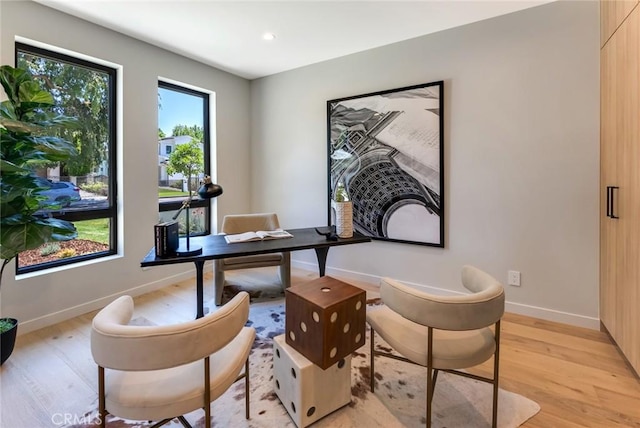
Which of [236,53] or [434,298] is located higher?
[236,53]

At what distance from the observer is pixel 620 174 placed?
6.67ft

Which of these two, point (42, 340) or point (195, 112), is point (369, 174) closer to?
point (195, 112)

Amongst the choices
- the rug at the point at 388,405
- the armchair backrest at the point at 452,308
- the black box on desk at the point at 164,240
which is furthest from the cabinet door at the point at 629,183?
the black box on desk at the point at 164,240

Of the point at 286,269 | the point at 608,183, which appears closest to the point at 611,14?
the point at 608,183

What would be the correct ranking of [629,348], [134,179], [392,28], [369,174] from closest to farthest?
1. [629,348]
2. [392,28]
3. [134,179]
4. [369,174]

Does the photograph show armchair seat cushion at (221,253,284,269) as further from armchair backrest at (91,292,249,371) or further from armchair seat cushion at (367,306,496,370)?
armchair backrest at (91,292,249,371)

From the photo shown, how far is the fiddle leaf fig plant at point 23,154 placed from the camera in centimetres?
193

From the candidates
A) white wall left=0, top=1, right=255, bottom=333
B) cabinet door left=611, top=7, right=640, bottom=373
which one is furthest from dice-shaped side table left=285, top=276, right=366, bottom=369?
white wall left=0, top=1, right=255, bottom=333

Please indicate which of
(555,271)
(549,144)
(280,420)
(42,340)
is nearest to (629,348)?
(555,271)

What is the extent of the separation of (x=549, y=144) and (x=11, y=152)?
12.9 ft

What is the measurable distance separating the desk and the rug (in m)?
0.75

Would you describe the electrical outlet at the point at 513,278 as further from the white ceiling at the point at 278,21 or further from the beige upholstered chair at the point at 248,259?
the white ceiling at the point at 278,21

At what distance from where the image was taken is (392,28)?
2959 mm

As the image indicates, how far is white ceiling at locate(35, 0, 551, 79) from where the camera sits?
2.54 metres
